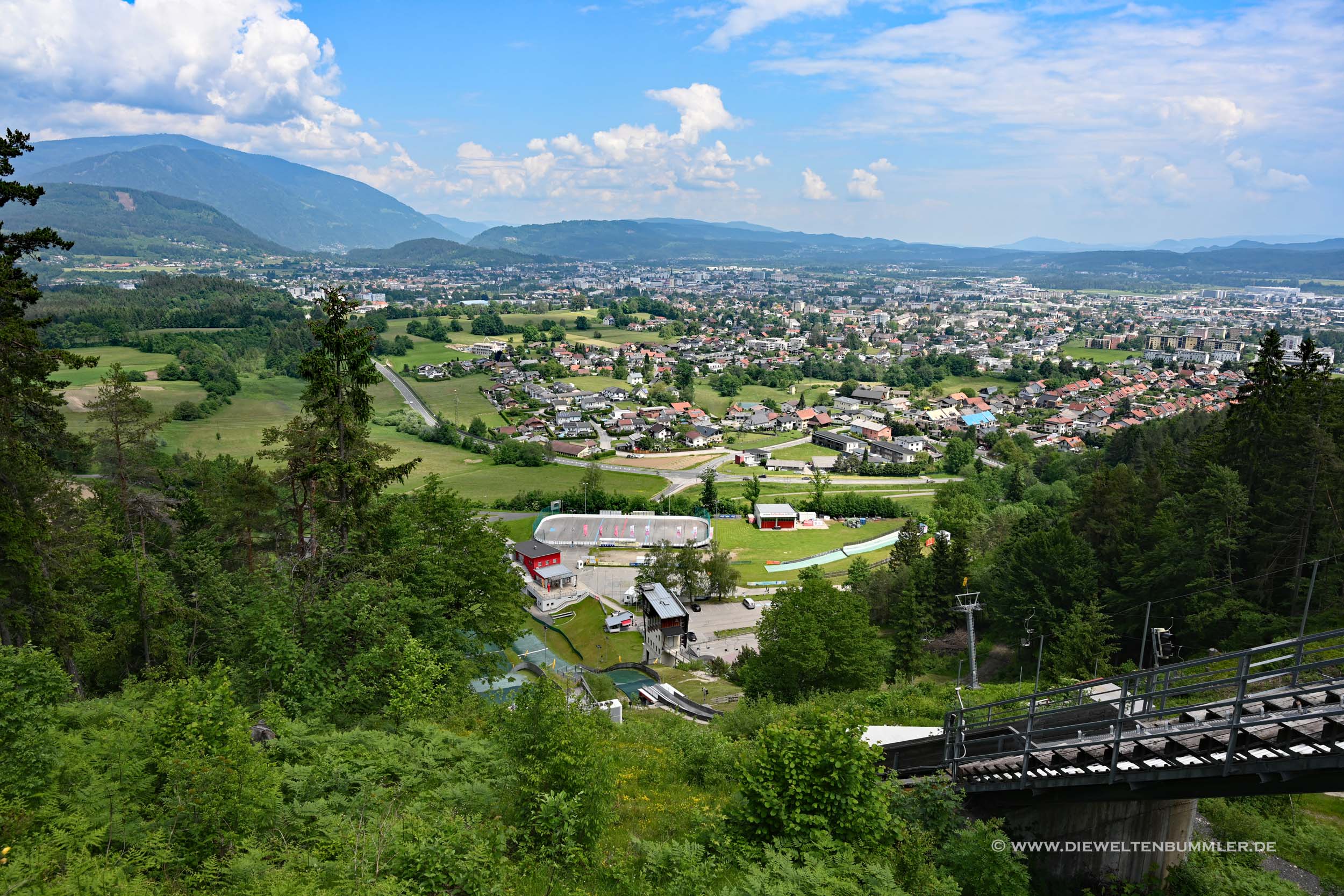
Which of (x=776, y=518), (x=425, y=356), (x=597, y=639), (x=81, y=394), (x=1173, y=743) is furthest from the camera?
(x=425, y=356)

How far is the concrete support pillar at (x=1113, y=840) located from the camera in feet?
25.5

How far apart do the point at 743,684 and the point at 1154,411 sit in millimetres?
76109

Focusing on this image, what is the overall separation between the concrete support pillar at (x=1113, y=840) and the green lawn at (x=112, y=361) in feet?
263

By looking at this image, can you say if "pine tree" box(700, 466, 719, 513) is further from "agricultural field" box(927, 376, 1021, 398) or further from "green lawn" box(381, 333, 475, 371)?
"green lawn" box(381, 333, 475, 371)

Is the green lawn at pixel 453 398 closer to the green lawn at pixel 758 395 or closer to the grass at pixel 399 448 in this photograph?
the grass at pixel 399 448

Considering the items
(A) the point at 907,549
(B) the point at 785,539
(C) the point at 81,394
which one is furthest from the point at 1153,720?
(C) the point at 81,394

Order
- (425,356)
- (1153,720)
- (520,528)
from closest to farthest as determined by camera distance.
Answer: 1. (1153,720)
2. (520,528)
3. (425,356)

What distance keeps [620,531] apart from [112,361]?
63204 mm

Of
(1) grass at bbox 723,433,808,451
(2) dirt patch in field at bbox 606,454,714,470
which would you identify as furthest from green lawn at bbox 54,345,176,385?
(1) grass at bbox 723,433,808,451

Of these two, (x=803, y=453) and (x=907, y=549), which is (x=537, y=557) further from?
(x=803, y=453)

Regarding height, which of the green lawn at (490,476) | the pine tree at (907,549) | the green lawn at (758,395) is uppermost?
the green lawn at (758,395)

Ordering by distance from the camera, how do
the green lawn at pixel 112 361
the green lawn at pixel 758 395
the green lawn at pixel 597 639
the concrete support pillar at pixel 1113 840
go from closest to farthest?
the concrete support pillar at pixel 1113 840 → the green lawn at pixel 597 639 → the green lawn at pixel 112 361 → the green lawn at pixel 758 395

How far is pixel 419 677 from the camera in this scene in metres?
10.5

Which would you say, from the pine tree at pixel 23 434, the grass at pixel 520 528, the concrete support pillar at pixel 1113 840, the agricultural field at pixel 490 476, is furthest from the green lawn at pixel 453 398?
the concrete support pillar at pixel 1113 840
